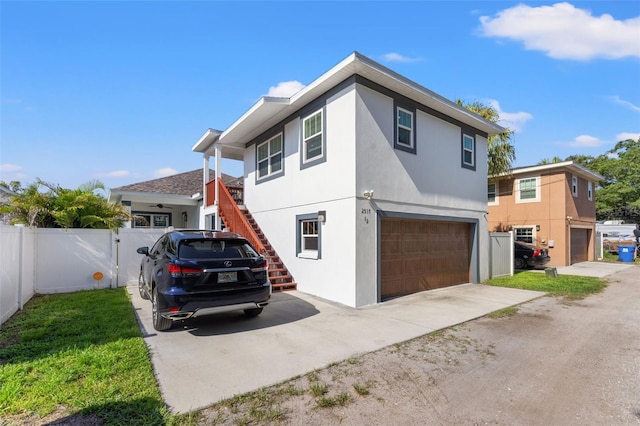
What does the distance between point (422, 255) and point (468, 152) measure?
175 inches

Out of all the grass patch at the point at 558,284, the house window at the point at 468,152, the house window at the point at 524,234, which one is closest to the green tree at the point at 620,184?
the house window at the point at 524,234

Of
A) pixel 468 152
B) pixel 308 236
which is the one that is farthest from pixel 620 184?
pixel 308 236

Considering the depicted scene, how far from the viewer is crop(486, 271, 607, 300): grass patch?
9.77 m

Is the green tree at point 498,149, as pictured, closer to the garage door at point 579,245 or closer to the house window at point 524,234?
the house window at point 524,234

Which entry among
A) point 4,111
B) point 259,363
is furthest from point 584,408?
point 4,111

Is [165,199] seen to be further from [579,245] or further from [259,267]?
[579,245]

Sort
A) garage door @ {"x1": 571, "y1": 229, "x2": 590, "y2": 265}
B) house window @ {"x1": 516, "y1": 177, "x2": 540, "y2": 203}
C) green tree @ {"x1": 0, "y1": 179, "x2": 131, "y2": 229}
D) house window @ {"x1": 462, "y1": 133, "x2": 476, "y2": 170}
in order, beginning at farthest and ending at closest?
garage door @ {"x1": 571, "y1": 229, "x2": 590, "y2": 265}, house window @ {"x1": 516, "y1": 177, "x2": 540, "y2": 203}, house window @ {"x1": 462, "y1": 133, "x2": 476, "y2": 170}, green tree @ {"x1": 0, "y1": 179, "x2": 131, "y2": 229}

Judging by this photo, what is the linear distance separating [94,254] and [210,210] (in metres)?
4.90

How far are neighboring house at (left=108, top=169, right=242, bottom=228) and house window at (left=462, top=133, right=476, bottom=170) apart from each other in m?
9.40

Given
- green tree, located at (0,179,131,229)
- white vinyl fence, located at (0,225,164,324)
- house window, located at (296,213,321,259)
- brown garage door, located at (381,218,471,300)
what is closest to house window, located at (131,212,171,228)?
green tree, located at (0,179,131,229)

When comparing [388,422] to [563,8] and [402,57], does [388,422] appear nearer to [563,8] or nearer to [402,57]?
[402,57]

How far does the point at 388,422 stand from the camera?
3008mm

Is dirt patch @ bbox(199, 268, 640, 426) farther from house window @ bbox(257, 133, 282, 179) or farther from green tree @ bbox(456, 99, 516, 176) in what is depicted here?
green tree @ bbox(456, 99, 516, 176)

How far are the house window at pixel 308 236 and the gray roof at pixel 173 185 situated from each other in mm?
7431
